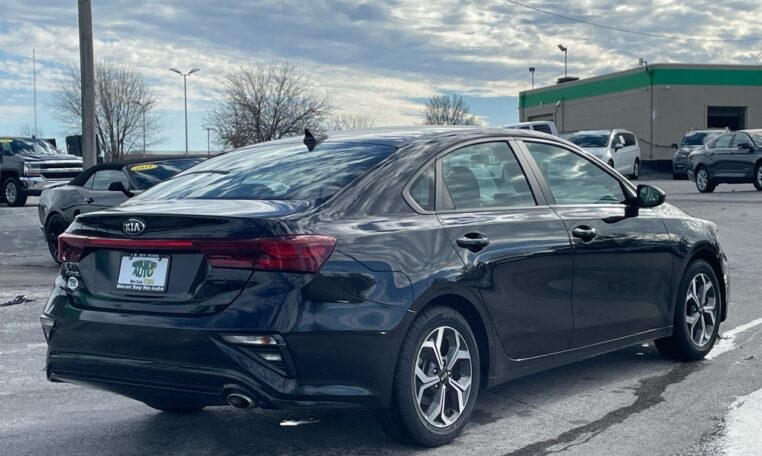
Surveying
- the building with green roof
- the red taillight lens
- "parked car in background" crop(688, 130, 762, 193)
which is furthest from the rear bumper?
the building with green roof

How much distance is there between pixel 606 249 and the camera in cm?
613

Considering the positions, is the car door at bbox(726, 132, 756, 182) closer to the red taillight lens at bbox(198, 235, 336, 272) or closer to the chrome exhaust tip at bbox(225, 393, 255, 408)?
the red taillight lens at bbox(198, 235, 336, 272)

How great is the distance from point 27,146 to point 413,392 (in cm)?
2773

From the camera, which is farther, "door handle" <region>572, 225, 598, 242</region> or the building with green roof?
the building with green roof

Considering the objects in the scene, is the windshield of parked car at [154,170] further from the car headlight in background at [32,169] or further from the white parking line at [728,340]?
the car headlight in background at [32,169]

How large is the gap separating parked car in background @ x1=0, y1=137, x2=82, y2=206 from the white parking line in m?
23.7

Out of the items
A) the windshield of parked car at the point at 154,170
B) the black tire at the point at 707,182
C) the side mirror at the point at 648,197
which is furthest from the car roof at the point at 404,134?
the black tire at the point at 707,182

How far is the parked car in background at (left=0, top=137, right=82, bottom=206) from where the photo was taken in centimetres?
2828

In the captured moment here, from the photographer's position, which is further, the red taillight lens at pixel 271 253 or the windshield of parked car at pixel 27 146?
the windshield of parked car at pixel 27 146

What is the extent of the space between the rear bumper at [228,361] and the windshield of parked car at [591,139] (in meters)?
29.5

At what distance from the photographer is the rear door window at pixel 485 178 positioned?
213 inches

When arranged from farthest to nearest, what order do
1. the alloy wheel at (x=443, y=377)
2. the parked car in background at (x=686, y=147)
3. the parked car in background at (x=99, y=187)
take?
the parked car in background at (x=686, y=147)
the parked car in background at (x=99, y=187)
the alloy wheel at (x=443, y=377)

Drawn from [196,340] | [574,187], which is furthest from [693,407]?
[196,340]

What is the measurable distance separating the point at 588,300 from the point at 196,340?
2554 mm
